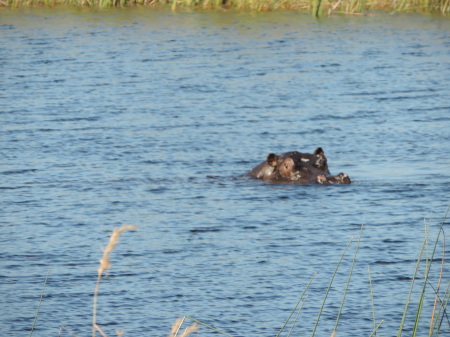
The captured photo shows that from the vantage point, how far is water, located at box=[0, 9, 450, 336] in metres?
8.27

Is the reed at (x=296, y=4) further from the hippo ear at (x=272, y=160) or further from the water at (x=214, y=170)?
the hippo ear at (x=272, y=160)

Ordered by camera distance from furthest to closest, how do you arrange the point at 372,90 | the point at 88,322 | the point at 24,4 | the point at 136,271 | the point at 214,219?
the point at 24,4 < the point at 372,90 < the point at 214,219 < the point at 136,271 < the point at 88,322

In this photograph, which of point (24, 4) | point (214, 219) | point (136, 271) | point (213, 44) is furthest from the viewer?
point (24, 4)

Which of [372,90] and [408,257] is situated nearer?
[408,257]

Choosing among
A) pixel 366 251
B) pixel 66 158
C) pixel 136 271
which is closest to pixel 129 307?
pixel 136 271

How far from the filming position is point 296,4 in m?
29.8

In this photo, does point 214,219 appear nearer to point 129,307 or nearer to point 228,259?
point 228,259

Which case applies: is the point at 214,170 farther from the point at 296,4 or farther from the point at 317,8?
the point at 296,4

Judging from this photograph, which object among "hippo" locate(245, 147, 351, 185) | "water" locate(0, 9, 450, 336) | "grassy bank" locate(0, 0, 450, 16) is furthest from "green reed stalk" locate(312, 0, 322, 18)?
"hippo" locate(245, 147, 351, 185)

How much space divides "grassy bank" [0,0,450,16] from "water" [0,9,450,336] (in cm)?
170

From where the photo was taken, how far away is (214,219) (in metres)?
10.8

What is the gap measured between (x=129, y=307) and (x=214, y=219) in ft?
9.69

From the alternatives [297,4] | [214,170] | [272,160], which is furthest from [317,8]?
[272,160]

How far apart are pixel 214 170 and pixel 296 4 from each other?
17174mm
